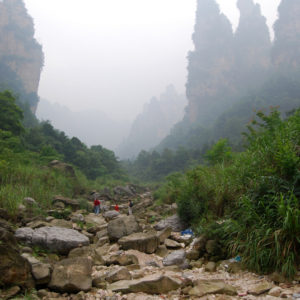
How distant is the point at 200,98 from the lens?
10238cm

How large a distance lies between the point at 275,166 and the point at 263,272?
200 centimetres

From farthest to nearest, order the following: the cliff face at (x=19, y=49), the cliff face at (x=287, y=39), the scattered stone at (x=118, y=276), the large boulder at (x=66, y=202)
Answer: the cliff face at (x=287, y=39) → the cliff face at (x=19, y=49) → the large boulder at (x=66, y=202) → the scattered stone at (x=118, y=276)

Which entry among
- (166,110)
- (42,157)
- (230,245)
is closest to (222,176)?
(230,245)

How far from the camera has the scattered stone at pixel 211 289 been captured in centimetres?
321

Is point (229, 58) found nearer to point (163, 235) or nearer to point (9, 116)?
point (9, 116)

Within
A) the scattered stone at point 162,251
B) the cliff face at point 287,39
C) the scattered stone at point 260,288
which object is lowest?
the scattered stone at point 162,251

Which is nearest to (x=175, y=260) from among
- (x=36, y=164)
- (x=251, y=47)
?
(x=36, y=164)

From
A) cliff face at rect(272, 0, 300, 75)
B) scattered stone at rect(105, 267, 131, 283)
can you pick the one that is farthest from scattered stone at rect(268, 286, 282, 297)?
cliff face at rect(272, 0, 300, 75)

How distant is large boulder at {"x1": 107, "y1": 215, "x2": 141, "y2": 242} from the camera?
6.16 m

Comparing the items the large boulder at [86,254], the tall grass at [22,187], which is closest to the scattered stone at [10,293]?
the large boulder at [86,254]

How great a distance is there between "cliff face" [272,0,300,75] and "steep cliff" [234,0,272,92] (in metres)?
13.6

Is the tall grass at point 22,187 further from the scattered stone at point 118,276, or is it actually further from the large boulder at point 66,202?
the scattered stone at point 118,276

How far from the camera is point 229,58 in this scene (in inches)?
3964

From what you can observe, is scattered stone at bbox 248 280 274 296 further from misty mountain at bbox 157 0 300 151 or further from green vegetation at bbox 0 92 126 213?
misty mountain at bbox 157 0 300 151
